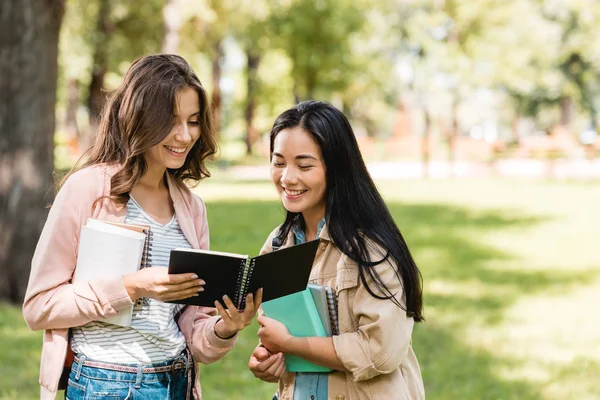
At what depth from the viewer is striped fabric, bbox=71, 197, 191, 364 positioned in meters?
2.50

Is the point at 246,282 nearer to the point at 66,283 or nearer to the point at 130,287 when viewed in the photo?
the point at 130,287

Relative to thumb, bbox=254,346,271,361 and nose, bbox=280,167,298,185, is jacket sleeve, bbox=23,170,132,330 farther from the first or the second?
nose, bbox=280,167,298,185

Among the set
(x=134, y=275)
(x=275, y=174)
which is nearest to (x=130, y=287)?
(x=134, y=275)

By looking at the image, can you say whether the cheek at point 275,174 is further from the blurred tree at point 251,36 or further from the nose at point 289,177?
the blurred tree at point 251,36

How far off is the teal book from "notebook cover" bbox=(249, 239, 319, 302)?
2.8 inches

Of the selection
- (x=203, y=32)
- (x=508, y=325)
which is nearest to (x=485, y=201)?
(x=203, y=32)

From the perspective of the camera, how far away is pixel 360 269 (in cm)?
242

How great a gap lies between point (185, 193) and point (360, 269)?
73 centimetres

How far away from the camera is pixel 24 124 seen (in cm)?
692

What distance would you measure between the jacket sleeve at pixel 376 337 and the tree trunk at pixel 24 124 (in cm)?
496

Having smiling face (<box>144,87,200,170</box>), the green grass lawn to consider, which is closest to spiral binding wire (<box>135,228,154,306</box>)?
smiling face (<box>144,87,200,170</box>)

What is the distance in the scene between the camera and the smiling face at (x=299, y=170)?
→ 2.55m

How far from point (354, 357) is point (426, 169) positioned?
75.8 ft

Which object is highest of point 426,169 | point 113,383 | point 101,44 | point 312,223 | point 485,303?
point 101,44
